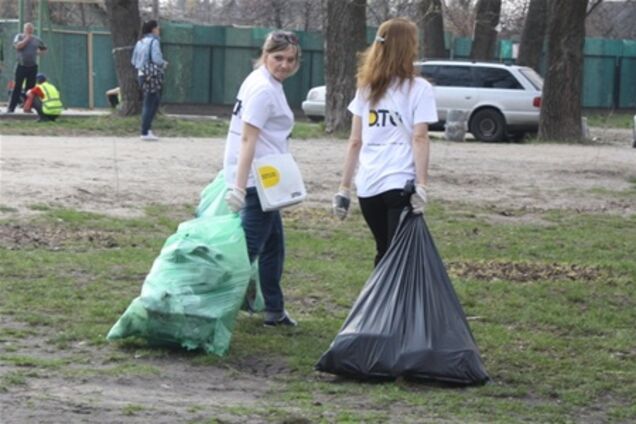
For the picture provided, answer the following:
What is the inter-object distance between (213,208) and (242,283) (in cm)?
76

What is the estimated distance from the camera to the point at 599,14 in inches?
2114

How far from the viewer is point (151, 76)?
19641mm

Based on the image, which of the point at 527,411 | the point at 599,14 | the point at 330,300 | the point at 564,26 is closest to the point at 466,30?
the point at 599,14

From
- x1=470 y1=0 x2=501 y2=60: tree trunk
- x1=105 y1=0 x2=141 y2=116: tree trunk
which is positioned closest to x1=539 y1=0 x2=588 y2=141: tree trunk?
x1=105 y1=0 x2=141 y2=116: tree trunk

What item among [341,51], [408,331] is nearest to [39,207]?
[408,331]

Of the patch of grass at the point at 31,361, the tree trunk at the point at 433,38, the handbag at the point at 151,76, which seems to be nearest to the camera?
the patch of grass at the point at 31,361

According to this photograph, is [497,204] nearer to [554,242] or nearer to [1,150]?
[554,242]

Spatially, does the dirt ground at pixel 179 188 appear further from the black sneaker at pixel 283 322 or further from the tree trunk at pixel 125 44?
the tree trunk at pixel 125 44

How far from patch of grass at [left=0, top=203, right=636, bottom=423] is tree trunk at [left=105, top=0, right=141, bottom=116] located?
11217mm

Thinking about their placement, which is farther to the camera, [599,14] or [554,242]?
[599,14]

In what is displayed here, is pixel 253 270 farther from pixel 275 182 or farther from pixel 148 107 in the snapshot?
pixel 148 107

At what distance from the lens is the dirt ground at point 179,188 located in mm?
5629

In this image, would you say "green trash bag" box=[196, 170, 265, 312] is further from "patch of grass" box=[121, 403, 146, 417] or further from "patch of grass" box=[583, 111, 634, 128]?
"patch of grass" box=[583, 111, 634, 128]

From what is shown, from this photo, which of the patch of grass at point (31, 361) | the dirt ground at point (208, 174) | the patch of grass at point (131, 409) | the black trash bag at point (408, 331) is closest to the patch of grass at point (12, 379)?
the patch of grass at point (31, 361)
